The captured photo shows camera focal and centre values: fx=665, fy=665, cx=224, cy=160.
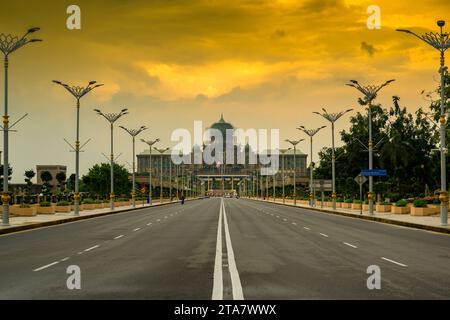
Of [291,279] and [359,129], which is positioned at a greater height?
[359,129]

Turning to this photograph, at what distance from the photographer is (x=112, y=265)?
16266 millimetres

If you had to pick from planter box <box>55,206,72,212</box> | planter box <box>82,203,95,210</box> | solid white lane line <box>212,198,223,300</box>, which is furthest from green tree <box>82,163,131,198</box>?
solid white lane line <box>212,198,223,300</box>

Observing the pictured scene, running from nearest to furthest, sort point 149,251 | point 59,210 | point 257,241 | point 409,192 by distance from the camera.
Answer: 1. point 149,251
2. point 257,241
3. point 59,210
4. point 409,192

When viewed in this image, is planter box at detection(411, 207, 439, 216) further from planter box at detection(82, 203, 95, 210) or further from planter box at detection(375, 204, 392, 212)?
planter box at detection(82, 203, 95, 210)

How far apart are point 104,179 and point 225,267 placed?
390 feet

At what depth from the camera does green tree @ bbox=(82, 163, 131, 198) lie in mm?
132250

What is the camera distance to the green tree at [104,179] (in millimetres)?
132250

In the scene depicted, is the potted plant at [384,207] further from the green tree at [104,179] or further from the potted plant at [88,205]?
the green tree at [104,179]

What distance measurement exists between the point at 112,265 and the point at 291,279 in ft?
16.2

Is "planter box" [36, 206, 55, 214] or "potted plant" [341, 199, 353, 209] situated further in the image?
"potted plant" [341, 199, 353, 209]

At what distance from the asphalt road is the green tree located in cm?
10696
